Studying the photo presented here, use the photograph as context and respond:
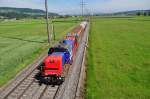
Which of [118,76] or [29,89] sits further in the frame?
[118,76]

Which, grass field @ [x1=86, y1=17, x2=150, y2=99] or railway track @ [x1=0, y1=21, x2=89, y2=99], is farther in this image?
railway track @ [x1=0, y1=21, x2=89, y2=99]

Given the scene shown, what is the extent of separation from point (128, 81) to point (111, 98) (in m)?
4.10

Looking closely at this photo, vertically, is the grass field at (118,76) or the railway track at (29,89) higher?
the grass field at (118,76)

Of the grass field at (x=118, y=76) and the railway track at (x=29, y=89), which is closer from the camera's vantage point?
the grass field at (x=118, y=76)

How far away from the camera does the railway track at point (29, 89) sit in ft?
56.1

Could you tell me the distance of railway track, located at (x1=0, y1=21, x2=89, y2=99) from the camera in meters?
17.1

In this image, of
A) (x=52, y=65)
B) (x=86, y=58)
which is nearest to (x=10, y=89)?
(x=52, y=65)

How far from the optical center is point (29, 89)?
60.7 feet

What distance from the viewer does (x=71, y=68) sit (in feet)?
81.3

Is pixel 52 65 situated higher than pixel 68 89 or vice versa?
pixel 52 65

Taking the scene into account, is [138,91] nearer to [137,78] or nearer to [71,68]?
[137,78]

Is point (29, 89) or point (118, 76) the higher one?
point (118, 76)

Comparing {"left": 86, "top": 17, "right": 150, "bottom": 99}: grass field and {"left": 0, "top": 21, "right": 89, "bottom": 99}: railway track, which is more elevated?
{"left": 86, "top": 17, "right": 150, "bottom": 99}: grass field

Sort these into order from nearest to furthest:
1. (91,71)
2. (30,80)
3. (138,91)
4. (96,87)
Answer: (138,91) → (96,87) → (30,80) → (91,71)
